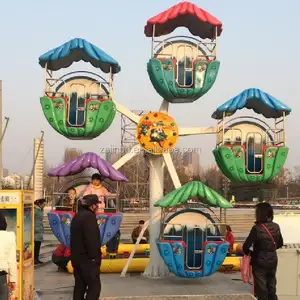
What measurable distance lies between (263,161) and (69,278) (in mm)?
4263

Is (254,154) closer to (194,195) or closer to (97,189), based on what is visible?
(194,195)

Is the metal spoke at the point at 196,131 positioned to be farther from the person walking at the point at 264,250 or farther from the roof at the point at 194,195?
the person walking at the point at 264,250

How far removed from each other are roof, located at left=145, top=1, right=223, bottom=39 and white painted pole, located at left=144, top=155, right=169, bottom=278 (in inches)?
94.5

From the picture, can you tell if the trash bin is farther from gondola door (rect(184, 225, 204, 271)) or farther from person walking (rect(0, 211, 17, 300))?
person walking (rect(0, 211, 17, 300))

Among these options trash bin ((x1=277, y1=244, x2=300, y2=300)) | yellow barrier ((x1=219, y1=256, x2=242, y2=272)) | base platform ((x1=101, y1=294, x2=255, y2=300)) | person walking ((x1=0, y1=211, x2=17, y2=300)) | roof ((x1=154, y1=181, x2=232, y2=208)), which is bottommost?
yellow barrier ((x1=219, y1=256, x2=242, y2=272))

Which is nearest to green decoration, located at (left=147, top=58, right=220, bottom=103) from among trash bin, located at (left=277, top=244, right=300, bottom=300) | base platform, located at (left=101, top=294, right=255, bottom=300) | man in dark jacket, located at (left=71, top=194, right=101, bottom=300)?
trash bin, located at (left=277, top=244, right=300, bottom=300)

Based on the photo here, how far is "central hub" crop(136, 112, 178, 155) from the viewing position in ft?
30.7

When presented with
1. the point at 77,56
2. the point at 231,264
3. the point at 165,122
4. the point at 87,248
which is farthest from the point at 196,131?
the point at 87,248

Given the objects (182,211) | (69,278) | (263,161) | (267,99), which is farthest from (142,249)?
(267,99)

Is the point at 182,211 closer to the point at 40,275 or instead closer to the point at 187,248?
the point at 187,248

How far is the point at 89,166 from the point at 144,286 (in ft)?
7.39

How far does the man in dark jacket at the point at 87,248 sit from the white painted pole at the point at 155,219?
361cm

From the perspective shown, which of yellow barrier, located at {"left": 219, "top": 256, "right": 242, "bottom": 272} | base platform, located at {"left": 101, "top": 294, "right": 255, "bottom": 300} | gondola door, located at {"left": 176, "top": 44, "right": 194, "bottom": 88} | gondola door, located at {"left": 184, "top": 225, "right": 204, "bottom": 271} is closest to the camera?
base platform, located at {"left": 101, "top": 294, "right": 255, "bottom": 300}

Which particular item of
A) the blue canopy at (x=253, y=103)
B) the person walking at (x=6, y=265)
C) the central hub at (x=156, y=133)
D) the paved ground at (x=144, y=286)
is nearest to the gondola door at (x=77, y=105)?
the central hub at (x=156, y=133)
